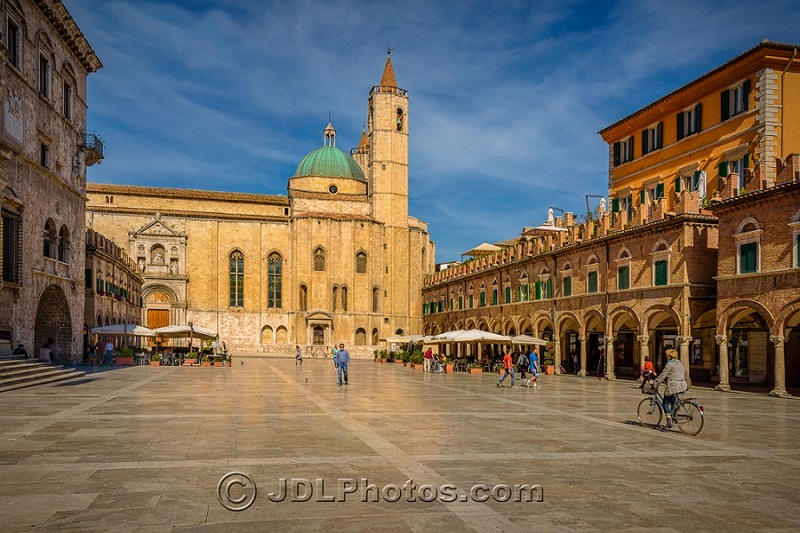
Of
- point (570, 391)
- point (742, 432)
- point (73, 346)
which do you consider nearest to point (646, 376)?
point (570, 391)

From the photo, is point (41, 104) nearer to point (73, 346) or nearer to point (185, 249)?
point (73, 346)

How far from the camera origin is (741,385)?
29.2 metres

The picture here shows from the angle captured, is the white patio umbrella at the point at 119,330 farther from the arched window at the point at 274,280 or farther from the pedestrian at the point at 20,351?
the arched window at the point at 274,280

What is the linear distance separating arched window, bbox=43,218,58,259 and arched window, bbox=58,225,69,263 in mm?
1036

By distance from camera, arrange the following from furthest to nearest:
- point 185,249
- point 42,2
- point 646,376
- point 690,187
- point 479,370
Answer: point 185,249, point 479,370, point 690,187, point 42,2, point 646,376

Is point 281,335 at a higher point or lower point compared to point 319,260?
lower

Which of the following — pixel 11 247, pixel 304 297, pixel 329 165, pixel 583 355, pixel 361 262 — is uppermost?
pixel 329 165

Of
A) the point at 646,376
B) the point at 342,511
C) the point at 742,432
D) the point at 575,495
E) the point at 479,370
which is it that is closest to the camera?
the point at 342,511

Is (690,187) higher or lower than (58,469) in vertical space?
higher

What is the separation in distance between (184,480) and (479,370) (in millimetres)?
29929

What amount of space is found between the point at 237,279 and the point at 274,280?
12.6 feet

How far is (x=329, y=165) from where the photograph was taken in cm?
7900

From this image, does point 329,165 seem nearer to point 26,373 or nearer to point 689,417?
point 26,373

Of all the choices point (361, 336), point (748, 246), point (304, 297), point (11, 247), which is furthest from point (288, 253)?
point (748, 246)
